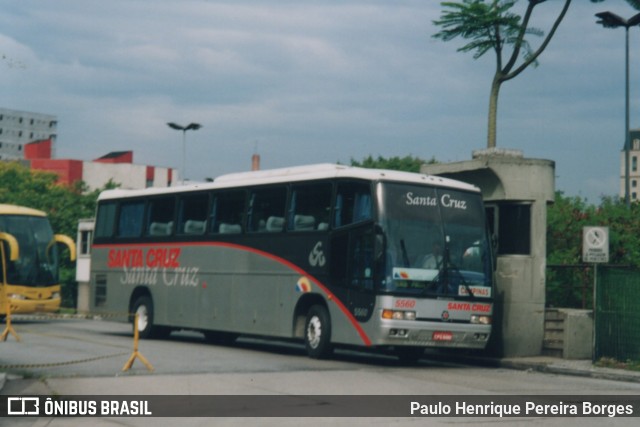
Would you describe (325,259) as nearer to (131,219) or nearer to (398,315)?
(398,315)

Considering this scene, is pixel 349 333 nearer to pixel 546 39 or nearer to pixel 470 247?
pixel 470 247

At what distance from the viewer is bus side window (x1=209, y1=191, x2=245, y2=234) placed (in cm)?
2394

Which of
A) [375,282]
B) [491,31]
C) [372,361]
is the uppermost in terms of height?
[491,31]

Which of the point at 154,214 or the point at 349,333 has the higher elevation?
the point at 154,214

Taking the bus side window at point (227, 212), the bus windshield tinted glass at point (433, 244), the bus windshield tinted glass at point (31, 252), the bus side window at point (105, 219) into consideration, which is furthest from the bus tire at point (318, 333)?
the bus windshield tinted glass at point (31, 252)

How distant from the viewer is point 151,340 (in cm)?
Result: 2723

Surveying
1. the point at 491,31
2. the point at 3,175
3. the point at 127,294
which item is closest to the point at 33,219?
the point at 127,294

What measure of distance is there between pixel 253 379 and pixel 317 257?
5078 millimetres

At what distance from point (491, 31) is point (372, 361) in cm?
1257

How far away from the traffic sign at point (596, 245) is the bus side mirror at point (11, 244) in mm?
18088

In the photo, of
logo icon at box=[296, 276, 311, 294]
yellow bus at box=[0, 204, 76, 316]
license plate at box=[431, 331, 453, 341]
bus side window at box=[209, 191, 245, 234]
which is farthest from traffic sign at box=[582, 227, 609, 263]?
yellow bus at box=[0, 204, 76, 316]

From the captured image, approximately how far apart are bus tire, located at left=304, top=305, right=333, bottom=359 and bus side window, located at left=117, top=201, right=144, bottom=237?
7.93 meters

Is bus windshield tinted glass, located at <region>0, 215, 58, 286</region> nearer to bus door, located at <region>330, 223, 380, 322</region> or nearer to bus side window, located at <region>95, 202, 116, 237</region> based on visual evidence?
bus side window, located at <region>95, 202, 116, 237</region>

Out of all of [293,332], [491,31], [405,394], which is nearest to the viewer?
[405,394]
